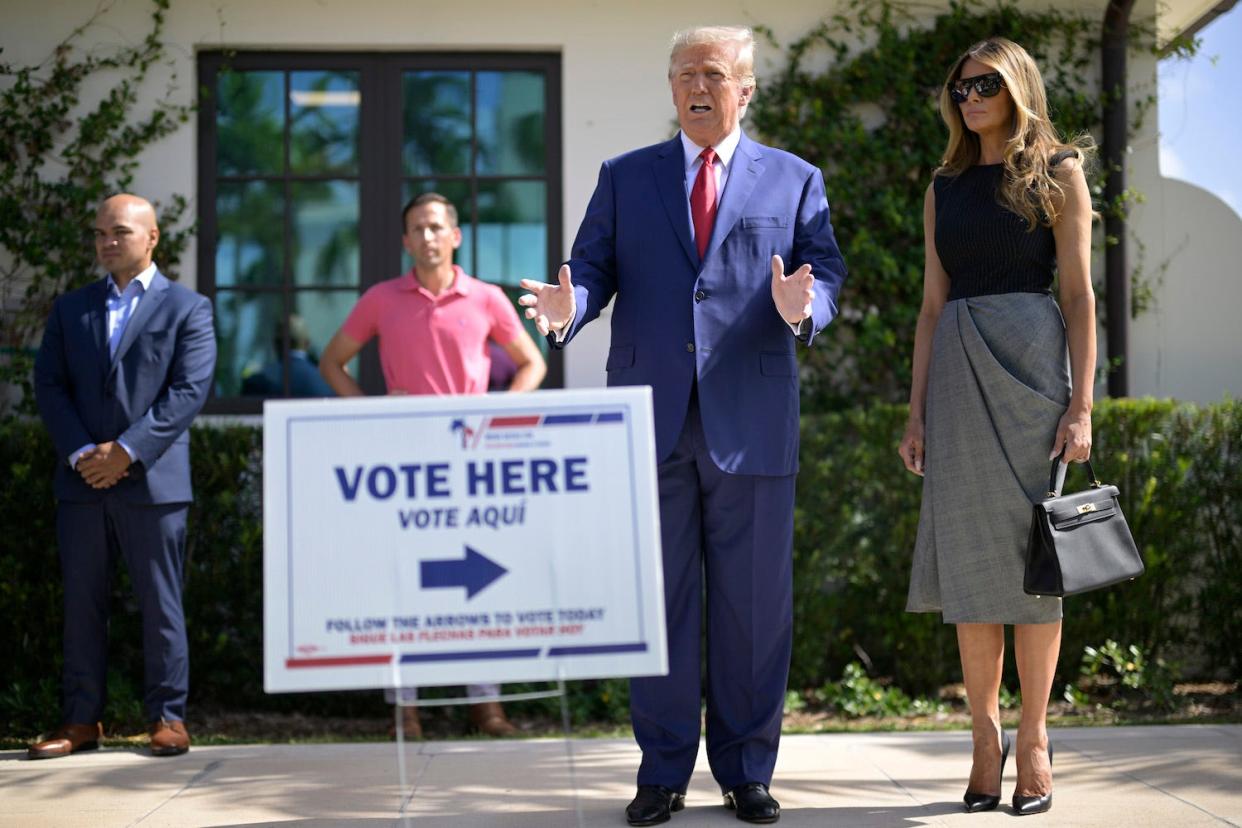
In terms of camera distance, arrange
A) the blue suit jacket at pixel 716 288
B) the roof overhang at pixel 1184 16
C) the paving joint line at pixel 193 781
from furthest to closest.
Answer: the roof overhang at pixel 1184 16 → the paving joint line at pixel 193 781 → the blue suit jacket at pixel 716 288

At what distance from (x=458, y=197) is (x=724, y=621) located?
12.7ft

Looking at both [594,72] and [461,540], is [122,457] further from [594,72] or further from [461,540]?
[594,72]

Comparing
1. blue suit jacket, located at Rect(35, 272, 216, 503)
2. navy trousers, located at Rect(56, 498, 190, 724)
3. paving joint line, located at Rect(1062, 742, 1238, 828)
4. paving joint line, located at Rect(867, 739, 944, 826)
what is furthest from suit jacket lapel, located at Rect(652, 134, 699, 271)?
navy trousers, located at Rect(56, 498, 190, 724)

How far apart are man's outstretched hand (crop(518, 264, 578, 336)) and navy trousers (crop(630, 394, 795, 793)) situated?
613mm

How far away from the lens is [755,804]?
3.94 m

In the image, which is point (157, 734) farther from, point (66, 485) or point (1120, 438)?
point (1120, 438)

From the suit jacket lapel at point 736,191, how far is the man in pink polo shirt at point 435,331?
6.84 ft

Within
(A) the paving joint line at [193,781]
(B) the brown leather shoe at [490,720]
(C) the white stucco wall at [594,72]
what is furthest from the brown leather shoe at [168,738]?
(C) the white stucco wall at [594,72]

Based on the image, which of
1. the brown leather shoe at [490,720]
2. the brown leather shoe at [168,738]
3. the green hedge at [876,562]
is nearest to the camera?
the brown leather shoe at [168,738]

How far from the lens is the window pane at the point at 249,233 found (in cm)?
724

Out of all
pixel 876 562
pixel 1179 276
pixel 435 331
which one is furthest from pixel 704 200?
pixel 1179 276

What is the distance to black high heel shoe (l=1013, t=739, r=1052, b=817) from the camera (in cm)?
402

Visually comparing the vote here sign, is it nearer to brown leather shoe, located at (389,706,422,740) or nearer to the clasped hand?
the clasped hand

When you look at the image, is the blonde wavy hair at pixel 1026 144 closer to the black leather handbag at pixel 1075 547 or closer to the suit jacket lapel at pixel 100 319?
the black leather handbag at pixel 1075 547
